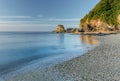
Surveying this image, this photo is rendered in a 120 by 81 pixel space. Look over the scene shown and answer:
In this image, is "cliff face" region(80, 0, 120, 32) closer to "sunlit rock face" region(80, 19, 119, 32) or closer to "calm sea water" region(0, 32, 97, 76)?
"sunlit rock face" region(80, 19, 119, 32)

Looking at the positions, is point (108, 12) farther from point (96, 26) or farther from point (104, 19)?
point (96, 26)

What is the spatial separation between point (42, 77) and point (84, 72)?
263 centimetres

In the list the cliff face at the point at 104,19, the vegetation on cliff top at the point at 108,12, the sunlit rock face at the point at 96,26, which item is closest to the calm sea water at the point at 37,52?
the cliff face at the point at 104,19

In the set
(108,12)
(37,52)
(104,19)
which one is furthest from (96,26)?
(37,52)

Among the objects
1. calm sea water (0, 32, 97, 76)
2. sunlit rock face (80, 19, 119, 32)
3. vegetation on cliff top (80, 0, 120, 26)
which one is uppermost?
vegetation on cliff top (80, 0, 120, 26)

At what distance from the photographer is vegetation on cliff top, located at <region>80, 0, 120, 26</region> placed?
112875 millimetres

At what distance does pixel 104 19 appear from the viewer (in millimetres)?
116875

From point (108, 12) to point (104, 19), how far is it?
9.11 meters

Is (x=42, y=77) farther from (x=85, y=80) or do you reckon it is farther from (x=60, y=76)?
(x=85, y=80)

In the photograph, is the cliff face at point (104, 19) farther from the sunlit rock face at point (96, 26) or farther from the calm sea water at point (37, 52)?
the calm sea water at point (37, 52)

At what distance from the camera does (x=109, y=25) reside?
370 ft

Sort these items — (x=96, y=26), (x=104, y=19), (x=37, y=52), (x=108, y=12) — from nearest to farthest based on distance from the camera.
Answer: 1. (x=37, y=52)
2. (x=104, y=19)
3. (x=96, y=26)
4. (x=108, y=12)

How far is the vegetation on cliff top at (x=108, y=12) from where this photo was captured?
11288 centimetres

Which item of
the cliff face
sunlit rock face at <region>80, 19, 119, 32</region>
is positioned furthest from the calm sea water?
sunlit rock face at <region>80, 19, 119, 32</region>
